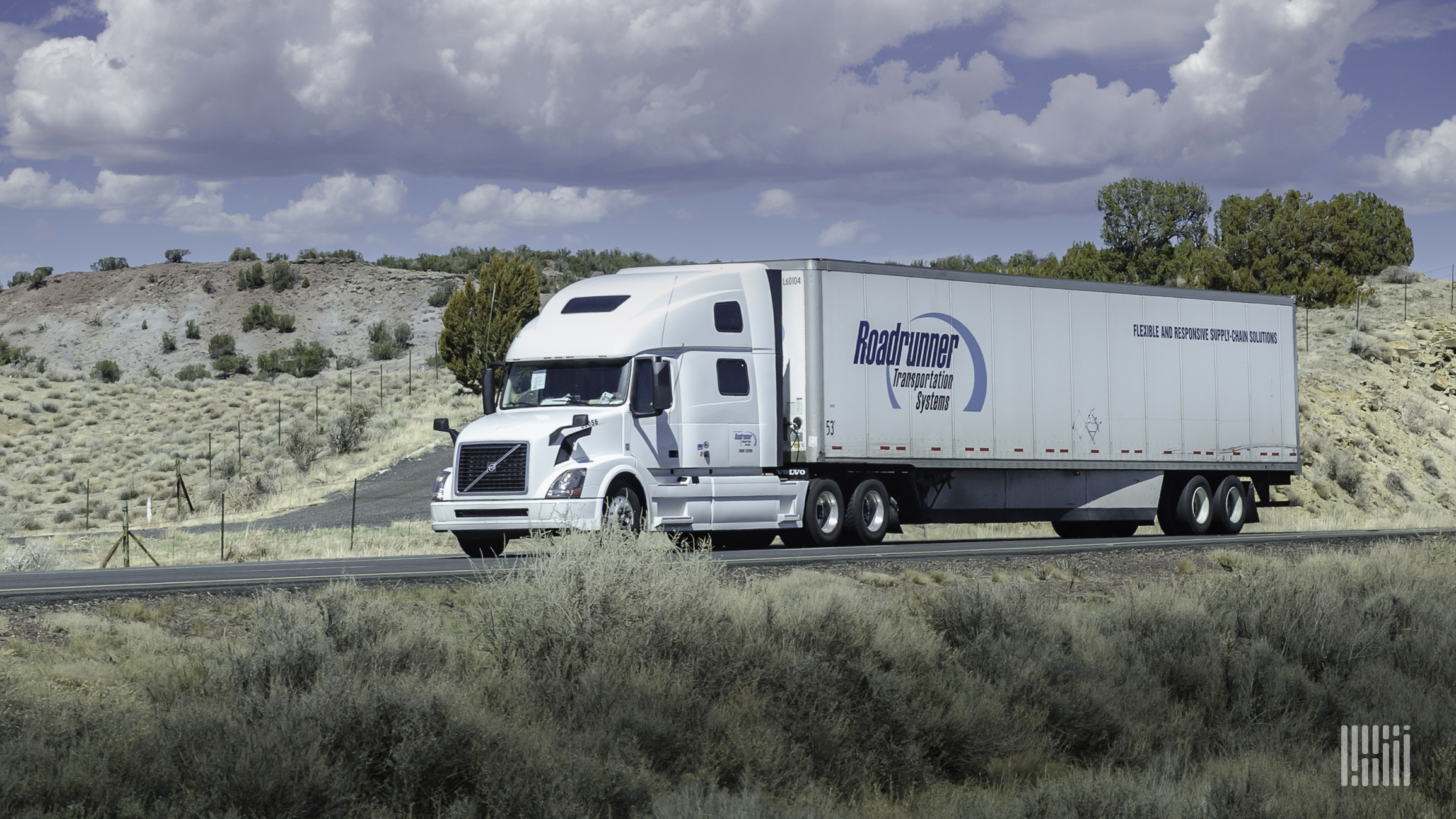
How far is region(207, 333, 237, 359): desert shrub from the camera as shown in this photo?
85688 millimetres

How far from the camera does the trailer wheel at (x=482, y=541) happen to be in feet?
59.0

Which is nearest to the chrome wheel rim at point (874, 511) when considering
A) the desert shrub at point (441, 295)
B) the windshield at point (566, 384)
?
the windshield at point (566, 384)

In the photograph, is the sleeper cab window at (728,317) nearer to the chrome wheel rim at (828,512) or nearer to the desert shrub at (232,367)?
the chrome wheel rim at (828,512)

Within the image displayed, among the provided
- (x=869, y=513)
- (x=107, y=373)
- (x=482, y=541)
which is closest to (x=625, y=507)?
(x=482, y=541)

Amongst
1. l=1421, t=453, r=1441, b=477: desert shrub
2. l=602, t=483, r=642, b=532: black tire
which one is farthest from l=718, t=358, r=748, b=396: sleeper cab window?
l=1421, t=453, r=1441, b=477: desert shrub

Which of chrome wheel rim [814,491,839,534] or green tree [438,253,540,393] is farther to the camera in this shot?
green tree [438,253,540,393]

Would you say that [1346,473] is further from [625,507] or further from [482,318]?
[482,318]

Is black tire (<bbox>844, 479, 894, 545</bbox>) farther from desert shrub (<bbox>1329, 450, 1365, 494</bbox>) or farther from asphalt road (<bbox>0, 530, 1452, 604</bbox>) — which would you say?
desert shrub (<bbox>1329, 450, 1365, 494</bbox>)

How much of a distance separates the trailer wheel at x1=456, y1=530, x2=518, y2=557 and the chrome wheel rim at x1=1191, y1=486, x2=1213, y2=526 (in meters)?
13.2

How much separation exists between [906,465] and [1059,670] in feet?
36.1

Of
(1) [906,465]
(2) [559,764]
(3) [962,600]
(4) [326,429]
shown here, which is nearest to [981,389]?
(1) [906,465]

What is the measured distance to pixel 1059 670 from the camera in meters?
10.1

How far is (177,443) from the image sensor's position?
54250mm

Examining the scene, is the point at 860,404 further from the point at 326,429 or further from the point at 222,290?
the point at 222,290
